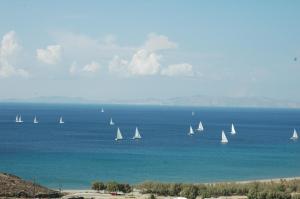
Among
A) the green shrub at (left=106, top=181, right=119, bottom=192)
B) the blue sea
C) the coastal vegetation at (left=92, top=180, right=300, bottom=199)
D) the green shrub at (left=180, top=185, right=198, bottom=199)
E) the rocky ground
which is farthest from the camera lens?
the blue sea

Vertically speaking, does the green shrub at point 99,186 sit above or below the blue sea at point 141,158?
below

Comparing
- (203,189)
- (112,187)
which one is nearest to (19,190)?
(112,187)

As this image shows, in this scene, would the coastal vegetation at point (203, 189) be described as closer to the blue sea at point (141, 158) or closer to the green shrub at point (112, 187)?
the green shrub at point (112, 187)

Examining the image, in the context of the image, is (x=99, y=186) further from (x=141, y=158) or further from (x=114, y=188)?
(x=141, y=158)

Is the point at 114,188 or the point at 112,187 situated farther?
the point at 112,187

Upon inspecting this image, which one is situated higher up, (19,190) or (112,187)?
(19,190)

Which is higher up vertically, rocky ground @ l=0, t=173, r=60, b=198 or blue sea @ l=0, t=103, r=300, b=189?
blue sea @ l=0, t=103, r=300, b=189

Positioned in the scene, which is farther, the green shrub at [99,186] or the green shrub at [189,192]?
the green shrub at [99,186]

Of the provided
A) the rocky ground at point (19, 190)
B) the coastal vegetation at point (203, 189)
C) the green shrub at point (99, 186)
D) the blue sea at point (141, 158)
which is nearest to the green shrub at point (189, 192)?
the coastal vegetation at point (203, 189)

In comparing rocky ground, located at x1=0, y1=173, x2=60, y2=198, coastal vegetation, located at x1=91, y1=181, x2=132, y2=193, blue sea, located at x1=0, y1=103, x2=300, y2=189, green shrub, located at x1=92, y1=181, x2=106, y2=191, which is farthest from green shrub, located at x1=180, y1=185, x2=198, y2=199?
blue sea, located at x1=0, y1=103, x2=300, y2=189

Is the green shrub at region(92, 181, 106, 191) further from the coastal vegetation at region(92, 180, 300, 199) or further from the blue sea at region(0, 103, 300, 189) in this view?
the blue sea at region(0, 103, 300, 189)

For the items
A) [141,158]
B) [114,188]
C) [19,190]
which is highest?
[141,158]

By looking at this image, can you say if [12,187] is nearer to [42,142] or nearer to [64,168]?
[64,168]

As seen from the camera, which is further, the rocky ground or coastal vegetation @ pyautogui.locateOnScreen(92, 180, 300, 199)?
coastal vegetation @ pyautogui.locateOnScreen(92, 180, 300, 199)
